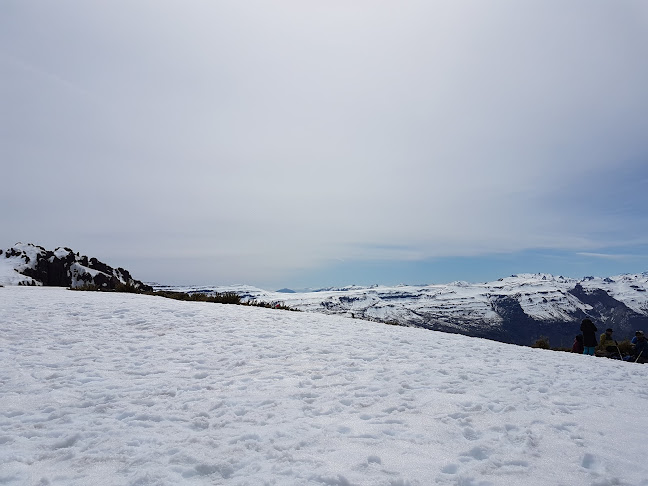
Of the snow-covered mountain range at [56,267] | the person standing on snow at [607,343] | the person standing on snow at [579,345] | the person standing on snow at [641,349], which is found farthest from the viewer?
the snow-covered mountain range at [56,267]

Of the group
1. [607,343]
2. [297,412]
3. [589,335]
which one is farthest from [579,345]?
[297,412]

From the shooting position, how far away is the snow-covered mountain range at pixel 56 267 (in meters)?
32.1

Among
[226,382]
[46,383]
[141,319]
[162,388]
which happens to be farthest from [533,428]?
[141,319]

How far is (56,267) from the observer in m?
34.4

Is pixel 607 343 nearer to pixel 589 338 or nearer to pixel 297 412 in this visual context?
pixel 589 338

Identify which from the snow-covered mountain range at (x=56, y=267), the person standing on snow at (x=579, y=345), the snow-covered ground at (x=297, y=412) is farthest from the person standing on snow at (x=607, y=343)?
the snow-covered mountain range at (x=56, y=267)

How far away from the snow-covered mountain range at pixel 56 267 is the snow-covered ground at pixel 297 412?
83.3 ft

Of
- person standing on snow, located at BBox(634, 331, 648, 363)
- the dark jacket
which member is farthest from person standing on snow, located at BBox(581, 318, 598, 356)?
person standing on snow, located at BBox(634, 331, 648, 363)

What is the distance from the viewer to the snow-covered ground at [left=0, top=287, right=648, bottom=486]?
4.46 m

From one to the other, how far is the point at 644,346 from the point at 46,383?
76.4 ft

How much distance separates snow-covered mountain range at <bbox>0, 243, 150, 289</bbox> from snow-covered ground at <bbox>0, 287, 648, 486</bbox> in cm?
2538

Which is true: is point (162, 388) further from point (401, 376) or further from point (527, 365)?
point (527, 365)

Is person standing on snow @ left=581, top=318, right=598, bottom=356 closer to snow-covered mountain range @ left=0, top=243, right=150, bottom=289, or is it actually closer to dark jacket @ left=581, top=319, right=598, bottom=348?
dark jacket @ left=581, top=319, right=598, bottom=348

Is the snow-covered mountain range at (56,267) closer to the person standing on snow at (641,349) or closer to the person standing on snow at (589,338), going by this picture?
the person standing on snow at (589,338)
